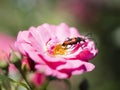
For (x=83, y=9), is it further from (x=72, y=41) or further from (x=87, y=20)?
(x=72, y=41)

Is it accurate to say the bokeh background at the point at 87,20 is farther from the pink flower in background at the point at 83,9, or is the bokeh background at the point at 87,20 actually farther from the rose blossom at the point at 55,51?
the rose blossom at the point at 55,51

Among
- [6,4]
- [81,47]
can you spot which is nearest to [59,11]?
[6,4]

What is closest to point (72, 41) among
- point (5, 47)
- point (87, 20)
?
point (5, 47)

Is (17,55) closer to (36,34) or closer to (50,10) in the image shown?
(36,34)

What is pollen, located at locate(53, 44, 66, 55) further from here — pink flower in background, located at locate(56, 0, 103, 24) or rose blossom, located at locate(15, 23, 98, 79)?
pink flower in background, located at locate(56, 0, 103, 24)

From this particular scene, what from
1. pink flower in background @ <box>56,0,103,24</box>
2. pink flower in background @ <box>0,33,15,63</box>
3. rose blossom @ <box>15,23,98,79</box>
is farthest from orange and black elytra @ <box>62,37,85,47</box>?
pink flower in background @ <box>56,0,103,24</box>
